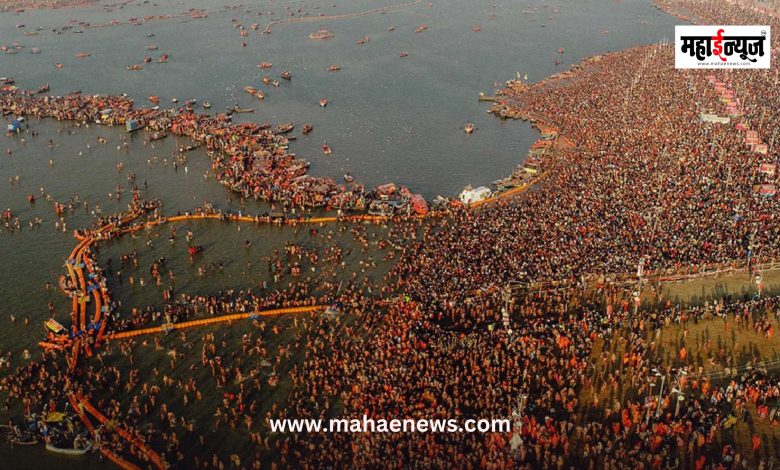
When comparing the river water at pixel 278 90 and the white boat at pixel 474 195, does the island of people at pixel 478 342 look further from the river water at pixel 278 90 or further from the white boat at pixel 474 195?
the river water at pixel 278 90

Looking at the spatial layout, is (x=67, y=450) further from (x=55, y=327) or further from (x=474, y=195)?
(x=474, y=195)

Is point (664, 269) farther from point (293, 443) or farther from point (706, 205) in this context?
point (293, 443)

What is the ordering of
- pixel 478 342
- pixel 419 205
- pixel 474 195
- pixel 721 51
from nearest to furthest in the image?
pixel 478 342
pixel 419 205
pixel 474 195
pixel 721 51

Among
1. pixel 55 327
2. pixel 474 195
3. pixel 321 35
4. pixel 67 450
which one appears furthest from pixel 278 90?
pixel 67 450

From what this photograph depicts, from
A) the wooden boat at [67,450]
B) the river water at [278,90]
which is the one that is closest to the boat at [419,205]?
the river water at [278,90]

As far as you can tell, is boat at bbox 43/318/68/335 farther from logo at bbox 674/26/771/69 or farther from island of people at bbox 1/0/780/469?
logo at bbox 674/26/771/69
